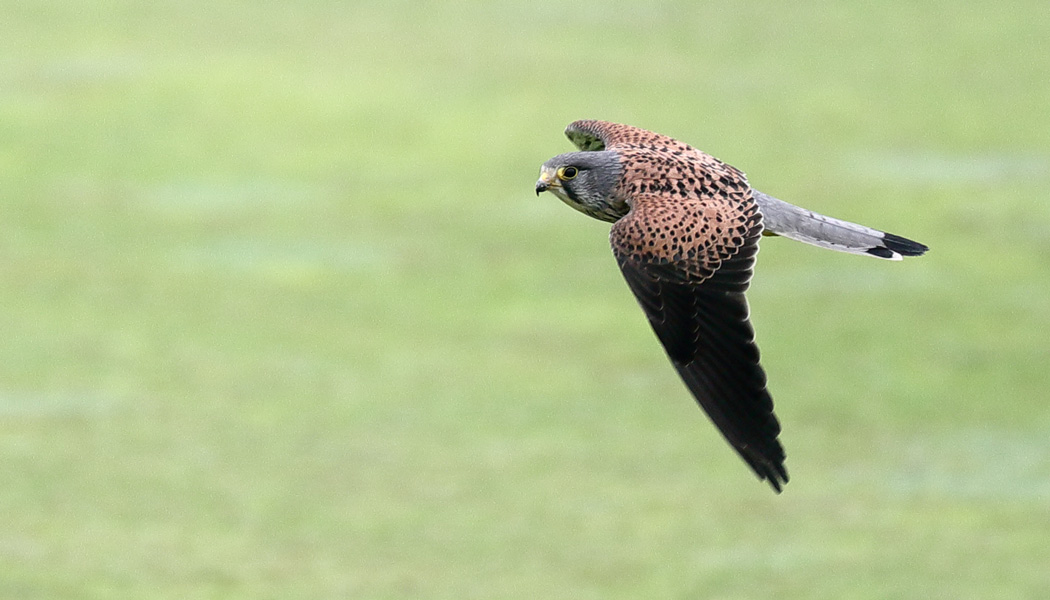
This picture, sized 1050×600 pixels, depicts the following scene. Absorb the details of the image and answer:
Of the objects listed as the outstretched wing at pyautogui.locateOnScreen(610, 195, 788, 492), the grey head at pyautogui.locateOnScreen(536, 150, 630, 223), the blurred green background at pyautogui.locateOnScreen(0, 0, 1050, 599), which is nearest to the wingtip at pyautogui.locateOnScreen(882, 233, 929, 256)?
the outstretched wing at pyautogui.locateOnScreen(610, 195, 788, 492)

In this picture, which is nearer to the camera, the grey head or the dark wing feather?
the dark wing feather

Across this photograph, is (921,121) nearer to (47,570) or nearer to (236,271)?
(236,271)

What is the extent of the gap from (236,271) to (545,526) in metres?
7.29

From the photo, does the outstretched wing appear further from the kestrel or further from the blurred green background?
the blurred green background

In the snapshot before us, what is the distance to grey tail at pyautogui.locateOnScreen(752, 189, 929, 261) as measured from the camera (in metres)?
4.78

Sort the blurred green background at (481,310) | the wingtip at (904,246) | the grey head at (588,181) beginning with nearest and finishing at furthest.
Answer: the wingtip at (904,246) → the grey head at (588,181) → the blurred green background at (481,310)

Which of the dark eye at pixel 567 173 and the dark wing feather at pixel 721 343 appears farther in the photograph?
the dark eye at pixel 567 173

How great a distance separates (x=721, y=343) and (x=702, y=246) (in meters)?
0.32

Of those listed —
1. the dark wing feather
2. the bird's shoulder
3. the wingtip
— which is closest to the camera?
the dark wing feather

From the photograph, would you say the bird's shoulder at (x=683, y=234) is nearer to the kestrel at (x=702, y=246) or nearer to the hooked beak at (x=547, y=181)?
the kestrel at (x=702, y=246)

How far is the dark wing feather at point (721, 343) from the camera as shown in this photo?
13.7ft

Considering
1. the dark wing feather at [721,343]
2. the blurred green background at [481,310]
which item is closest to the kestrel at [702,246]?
the dark wing feather at [721,343]

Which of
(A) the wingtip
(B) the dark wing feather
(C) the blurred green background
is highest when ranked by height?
(C) the blurred green background

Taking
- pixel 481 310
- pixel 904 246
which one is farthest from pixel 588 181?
pixel 481 310
